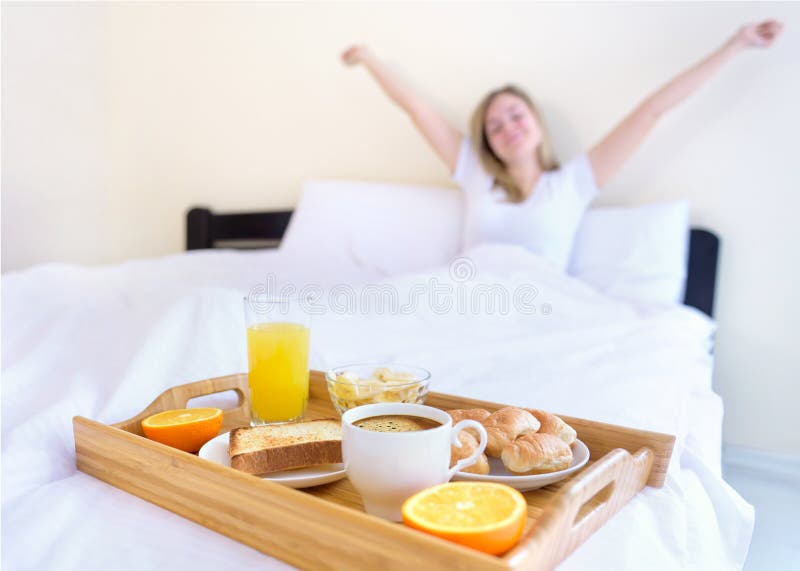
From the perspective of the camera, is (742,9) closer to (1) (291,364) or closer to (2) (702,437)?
(2) (702,437)

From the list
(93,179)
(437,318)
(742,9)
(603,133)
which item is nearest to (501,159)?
(603,133)

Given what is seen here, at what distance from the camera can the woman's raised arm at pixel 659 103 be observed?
1792 mm

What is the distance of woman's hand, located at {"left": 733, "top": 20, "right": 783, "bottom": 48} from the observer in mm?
1778

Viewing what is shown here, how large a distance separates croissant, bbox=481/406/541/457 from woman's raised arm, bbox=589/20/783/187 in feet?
4.80

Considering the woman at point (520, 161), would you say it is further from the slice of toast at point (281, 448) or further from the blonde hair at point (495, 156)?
the slice of toast at point (281, 448)

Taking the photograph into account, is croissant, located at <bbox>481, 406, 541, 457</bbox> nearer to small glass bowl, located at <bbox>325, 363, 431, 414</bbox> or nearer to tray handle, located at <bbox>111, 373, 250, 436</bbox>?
small glass bowl, located at <bbox>325, 363, 431, 414</bbox>

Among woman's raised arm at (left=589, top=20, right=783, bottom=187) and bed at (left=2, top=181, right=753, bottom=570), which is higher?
woman's raised arm at (left=589, top=20, right=783, bottom=187)

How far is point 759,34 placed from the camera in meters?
1.79

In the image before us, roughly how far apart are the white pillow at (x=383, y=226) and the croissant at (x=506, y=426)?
4.76 ft

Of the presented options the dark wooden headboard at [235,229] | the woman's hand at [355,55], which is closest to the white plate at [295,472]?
the woman's hand at [355,55]

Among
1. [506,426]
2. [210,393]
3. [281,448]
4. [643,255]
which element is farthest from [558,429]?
[643,255]

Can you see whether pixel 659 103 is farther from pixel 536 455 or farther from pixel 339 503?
pixel 339 503

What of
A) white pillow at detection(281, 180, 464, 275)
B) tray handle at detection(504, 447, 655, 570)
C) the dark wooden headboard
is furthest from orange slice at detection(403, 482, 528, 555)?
the dark wooden headboard

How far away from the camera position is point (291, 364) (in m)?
0.97
